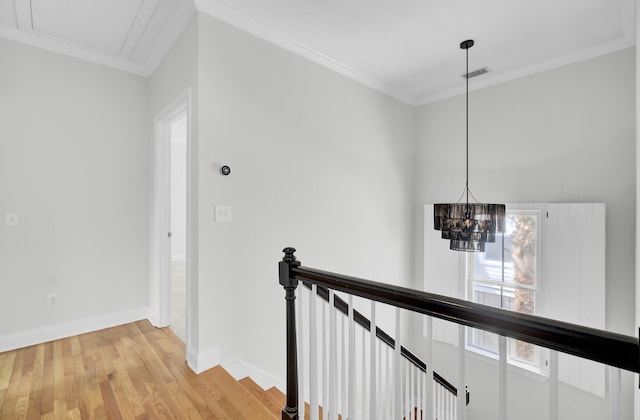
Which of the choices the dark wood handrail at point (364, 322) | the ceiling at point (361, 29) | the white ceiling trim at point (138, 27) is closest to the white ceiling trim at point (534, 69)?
the ceiling at point (361, 29)

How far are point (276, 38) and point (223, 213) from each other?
5.17ft

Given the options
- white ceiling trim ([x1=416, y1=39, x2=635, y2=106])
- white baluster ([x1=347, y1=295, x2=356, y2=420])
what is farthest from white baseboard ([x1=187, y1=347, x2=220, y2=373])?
white ceiling trim ([x1=416, y1=39, x2=635, y2=106])

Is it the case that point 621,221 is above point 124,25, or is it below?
below

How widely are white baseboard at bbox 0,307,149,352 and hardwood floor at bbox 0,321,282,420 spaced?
70 millimetres

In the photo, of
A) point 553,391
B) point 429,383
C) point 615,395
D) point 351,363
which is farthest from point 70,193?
point 615,395

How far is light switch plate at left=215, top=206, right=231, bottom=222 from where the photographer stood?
2293 millimetres

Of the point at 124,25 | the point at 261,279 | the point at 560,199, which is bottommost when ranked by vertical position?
the point at 261,279

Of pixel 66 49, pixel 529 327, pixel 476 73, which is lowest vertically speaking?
pixel 529 327

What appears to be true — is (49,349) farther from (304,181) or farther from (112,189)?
(304,181)

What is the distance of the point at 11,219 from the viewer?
2559 millimetres

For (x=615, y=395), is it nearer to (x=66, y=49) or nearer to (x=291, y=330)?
(x=291, y=330)

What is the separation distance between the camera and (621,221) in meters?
2.85

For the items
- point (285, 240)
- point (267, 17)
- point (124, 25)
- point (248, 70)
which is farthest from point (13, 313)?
point (267, 17)

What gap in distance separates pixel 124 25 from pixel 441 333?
467 cm
